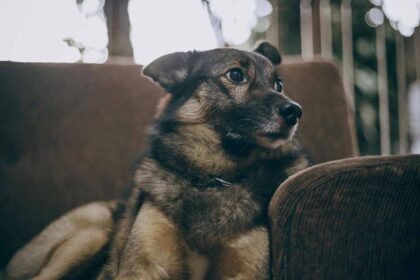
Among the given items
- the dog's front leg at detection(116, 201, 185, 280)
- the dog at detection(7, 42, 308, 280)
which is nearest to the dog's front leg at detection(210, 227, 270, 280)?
the dog at detection(7, 42, 308, 280)

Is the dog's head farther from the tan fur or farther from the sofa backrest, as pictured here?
the tan fur

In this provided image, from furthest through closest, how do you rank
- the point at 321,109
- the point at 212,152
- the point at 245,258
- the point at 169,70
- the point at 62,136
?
1. the point at 321,109
2. the point at 62,136
3. the point at 169,70
4. the point at 212,152
5. the point at 245,258

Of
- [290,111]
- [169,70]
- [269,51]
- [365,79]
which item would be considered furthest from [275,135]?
[365,79]

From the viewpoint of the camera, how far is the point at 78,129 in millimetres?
2049

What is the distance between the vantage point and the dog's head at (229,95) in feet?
5.26

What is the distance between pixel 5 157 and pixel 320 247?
1.62m

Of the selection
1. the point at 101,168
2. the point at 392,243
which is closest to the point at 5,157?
the point at 101,168

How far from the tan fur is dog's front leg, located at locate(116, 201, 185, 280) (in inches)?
12.7

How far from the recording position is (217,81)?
1.77 metres

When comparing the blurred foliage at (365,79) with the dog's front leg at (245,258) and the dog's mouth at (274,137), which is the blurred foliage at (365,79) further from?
the dog's front leg at (245,258)

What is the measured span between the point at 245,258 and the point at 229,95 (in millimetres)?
711

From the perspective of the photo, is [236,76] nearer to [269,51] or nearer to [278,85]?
[278,85]

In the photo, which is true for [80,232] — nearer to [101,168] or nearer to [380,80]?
[101,168]

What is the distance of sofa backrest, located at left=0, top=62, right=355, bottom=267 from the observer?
1918 mm
